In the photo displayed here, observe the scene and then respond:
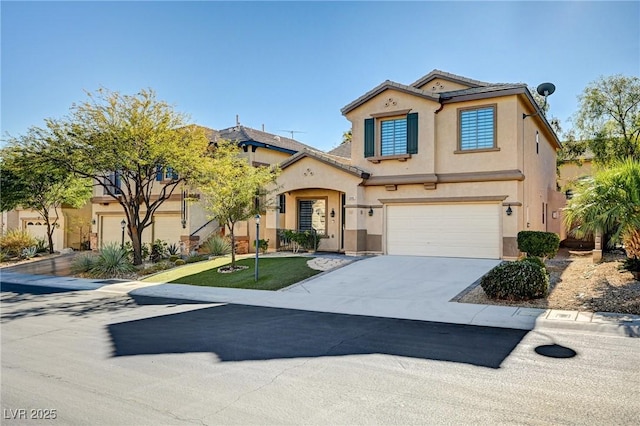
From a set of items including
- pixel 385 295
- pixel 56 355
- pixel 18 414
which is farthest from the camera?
pixel 385 295

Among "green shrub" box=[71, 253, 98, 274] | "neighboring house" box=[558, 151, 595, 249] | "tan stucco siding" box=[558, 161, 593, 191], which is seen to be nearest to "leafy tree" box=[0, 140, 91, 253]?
"green shrub" box=[71, 253, 98, 274]

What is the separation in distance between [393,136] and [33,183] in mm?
20578

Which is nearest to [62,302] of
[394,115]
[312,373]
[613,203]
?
[312,373]

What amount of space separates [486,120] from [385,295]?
9329 mm

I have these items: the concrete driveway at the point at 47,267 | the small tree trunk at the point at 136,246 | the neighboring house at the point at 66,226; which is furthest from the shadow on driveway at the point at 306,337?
the neighboring house at the point at 66,226

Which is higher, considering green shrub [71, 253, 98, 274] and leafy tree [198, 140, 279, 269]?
leafy tree [198, 140, 279, 269]

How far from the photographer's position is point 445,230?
1806 cm

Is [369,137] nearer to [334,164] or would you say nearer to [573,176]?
[334,164]

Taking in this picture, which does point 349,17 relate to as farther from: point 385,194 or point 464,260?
point 464,260

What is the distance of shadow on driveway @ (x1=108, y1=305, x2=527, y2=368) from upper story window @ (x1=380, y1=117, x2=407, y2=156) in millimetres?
10832

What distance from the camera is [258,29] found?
51.8 feet

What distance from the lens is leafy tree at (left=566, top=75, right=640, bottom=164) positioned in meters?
22.3

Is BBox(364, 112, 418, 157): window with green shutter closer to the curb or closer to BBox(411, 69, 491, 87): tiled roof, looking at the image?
BBox(411, 69, 491, 87): tiled roof

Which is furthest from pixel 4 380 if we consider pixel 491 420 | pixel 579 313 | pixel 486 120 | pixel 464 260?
pixel 486 120
